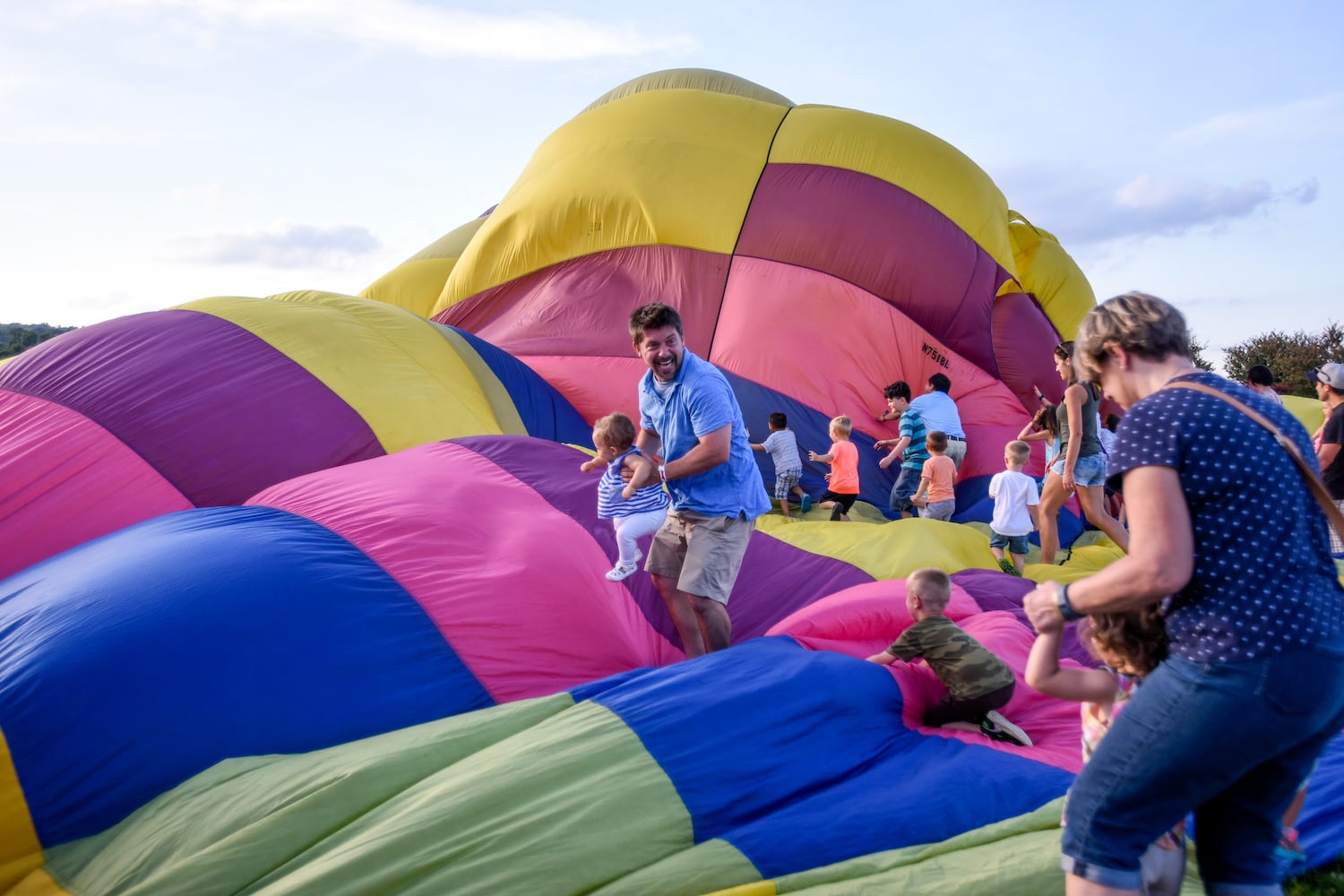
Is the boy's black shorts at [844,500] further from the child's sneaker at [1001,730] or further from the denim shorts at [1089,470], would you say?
the child's sneaker at [1001,730]

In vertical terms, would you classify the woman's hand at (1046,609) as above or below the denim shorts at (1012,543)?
above

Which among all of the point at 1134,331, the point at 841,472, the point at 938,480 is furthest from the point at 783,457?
the point at 1134,331

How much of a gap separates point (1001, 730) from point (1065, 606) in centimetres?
193

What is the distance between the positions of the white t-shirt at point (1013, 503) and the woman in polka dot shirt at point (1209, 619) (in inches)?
201

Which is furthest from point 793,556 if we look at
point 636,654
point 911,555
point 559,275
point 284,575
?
point 559,275

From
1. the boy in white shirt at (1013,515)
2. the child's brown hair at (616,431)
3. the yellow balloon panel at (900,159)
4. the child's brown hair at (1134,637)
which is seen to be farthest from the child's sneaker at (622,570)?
the yellow balloon panel at (900,159)

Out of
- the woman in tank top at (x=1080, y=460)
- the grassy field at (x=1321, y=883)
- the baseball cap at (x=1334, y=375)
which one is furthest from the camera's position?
the woman in tank top at (x=1080, y=460)

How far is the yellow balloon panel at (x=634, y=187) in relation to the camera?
342 inches

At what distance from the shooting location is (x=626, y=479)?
4934 millimetres

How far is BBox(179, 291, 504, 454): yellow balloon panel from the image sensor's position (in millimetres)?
5996

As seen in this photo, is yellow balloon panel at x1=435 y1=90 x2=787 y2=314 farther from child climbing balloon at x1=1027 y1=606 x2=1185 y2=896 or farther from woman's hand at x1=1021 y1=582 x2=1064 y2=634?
woman's hand at x1=1021 y1=582 x2=1064 y2=634

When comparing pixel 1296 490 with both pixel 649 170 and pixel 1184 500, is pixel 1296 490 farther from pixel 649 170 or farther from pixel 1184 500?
pixel 649 170

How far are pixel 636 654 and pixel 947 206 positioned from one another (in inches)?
237

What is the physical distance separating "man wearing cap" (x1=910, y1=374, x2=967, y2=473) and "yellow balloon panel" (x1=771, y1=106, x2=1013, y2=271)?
1.62 metres
